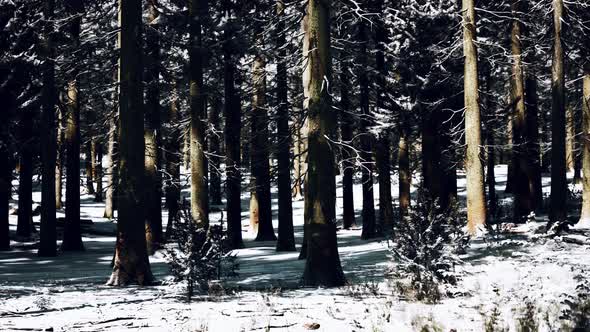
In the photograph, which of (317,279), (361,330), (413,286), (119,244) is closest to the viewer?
(361,330)

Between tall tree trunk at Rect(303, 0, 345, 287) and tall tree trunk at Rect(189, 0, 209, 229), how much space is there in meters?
5.32

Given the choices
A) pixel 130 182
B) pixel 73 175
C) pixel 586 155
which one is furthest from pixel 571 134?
pixel 130 182

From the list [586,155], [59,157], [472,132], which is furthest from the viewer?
[59,157]

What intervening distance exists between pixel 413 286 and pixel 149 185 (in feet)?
41.3

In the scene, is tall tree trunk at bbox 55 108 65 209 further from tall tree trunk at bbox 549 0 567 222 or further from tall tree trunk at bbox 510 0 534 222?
tall tree trunk at bbox 549 0 567 222

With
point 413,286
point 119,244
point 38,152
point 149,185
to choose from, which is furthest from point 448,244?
point 38,152

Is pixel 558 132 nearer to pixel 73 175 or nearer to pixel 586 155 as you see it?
pixel 586 155

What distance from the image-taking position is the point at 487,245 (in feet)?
51.2

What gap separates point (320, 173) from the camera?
11.8 meters

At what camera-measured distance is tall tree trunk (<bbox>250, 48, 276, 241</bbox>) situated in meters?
22.7

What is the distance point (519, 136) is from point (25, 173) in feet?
64.7

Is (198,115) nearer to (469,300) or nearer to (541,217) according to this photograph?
(469,300)

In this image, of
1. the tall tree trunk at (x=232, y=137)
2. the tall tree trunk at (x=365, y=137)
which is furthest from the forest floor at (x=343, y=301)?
the tall tree trunk at (x=365, y=137)

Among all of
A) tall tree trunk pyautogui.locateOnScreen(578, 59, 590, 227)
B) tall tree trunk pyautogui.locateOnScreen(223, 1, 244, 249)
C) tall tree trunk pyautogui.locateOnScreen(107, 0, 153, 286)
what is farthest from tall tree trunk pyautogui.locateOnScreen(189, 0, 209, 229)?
tall tree trunk pyautogui.locateOnScreen(578, 59, 590, 227)
